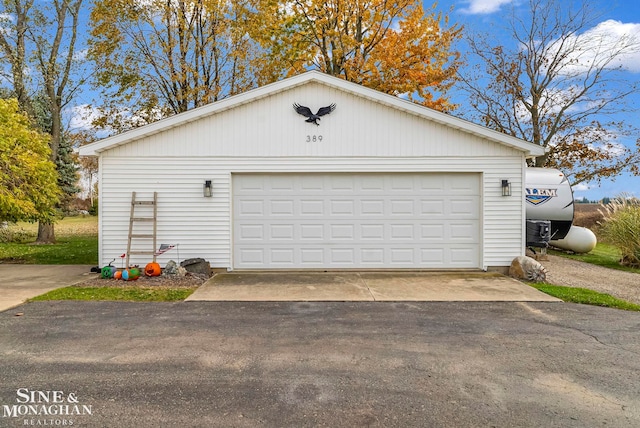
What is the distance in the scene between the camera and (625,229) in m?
10.3

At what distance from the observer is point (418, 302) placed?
6258mm

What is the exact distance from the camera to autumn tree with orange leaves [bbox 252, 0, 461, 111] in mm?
16609

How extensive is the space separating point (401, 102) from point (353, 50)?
9906 millimetres

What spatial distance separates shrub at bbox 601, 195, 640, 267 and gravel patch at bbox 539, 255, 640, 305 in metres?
0.86

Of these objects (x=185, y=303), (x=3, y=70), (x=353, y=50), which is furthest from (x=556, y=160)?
(x=3, y=70)

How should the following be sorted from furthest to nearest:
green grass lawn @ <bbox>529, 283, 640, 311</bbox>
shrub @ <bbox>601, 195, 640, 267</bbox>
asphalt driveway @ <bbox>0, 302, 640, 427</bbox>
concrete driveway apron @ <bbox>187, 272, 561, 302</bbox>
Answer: shrub @ <bbox>601, 195, 640, 267</bbox>, concrete driveway apron @ <bbox>187, 272, 561, 302</bbox>, green grass lawn @ <bbox>529, 283, 640, 311</bbox>, asphalt driveway @ <bbox>0, 302, 640, 427</bbox>

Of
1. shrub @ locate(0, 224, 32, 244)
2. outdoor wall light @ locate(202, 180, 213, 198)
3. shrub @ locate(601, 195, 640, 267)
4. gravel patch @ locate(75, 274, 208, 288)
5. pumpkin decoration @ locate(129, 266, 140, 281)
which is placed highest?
outdoor wall light @ locate(202, 180, 213, 198)

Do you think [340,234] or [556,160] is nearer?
[340,234]

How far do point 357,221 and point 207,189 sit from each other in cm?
331

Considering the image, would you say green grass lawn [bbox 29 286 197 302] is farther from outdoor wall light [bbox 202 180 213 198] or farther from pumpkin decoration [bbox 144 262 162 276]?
outdoor wall light [bbox 202 180 213 198]

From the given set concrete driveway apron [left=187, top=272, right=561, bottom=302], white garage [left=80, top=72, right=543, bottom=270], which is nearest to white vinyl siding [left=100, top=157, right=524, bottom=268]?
white garage [left=80, top=72, right=543, bottom=270]

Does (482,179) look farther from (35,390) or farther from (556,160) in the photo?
(556,160)

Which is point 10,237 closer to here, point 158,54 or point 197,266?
→ point 158,54

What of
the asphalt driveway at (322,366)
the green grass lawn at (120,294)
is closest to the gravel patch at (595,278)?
the asphalt driveway at (322,366)
